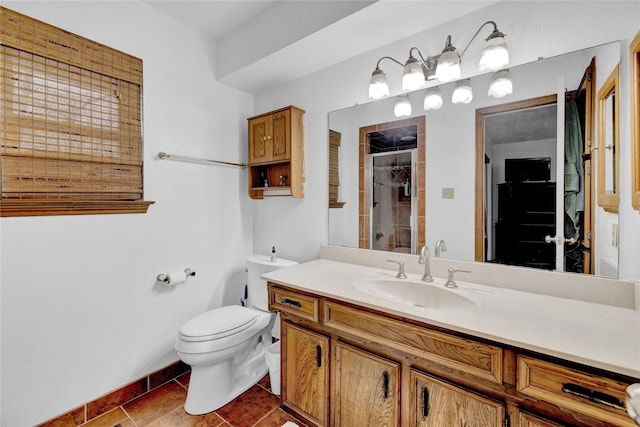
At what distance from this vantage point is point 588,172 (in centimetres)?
121

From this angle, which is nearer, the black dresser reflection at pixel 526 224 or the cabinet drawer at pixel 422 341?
the cabinet drawer at pixel 422 341

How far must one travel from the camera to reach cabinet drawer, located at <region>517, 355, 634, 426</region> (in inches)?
29.6

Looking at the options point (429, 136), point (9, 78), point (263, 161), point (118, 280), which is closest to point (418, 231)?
point (429, 136)

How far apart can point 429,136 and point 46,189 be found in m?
2.07

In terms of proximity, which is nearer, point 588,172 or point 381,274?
point 588,172

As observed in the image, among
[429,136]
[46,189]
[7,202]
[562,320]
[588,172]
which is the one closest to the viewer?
[562,320]

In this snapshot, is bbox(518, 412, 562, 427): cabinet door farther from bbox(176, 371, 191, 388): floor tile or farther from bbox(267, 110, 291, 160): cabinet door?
bbox(176, 371, 191, 388): floor tile

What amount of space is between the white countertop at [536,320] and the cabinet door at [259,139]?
1.15 metres

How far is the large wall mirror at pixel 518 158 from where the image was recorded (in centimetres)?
121

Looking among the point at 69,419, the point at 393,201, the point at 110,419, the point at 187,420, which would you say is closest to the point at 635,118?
Result: the point at 393,201

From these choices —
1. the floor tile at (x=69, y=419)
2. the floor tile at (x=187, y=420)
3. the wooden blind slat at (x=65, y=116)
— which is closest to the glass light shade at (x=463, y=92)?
the wooden blind slat at (x=65, y=116)

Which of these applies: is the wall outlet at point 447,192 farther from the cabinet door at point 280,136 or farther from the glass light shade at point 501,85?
the cabinet door at point 280,136

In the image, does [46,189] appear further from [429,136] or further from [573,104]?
[573,104]

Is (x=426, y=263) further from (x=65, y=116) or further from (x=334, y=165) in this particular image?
(x=65, y=116)
